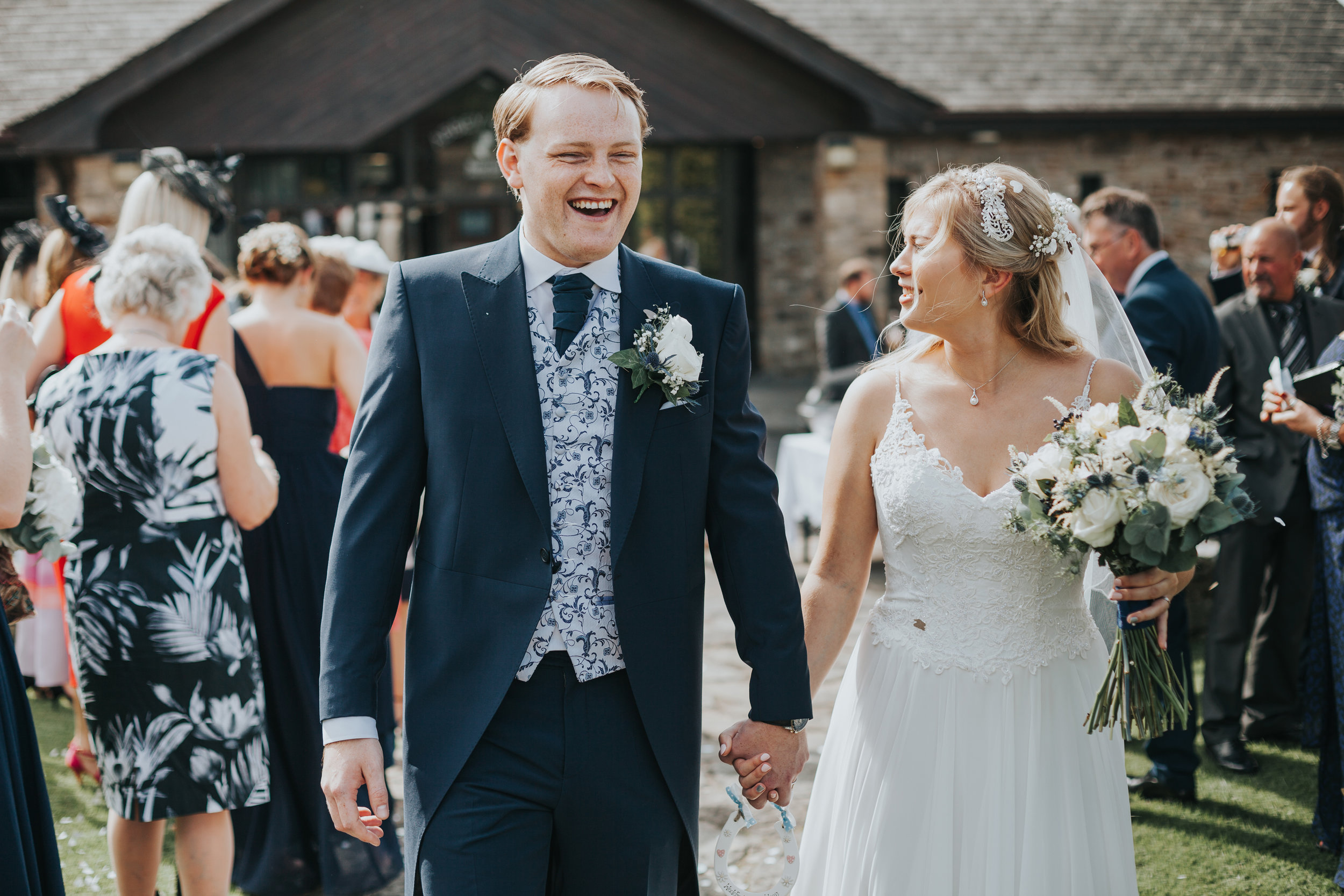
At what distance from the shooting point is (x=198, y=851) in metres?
3.66

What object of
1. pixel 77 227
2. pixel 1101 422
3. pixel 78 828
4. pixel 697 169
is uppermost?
pixel 697 169

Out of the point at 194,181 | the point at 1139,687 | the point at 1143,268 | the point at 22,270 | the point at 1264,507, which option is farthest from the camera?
the point at 22,270

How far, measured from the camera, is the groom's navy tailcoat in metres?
2.40

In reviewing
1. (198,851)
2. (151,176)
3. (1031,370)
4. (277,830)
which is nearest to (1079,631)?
(1031,370)

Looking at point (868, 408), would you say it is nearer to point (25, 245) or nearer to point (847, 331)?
Result: point (25, 245)

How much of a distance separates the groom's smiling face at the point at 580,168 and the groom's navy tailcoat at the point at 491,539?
13 centimetres

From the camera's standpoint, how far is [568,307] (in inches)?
98.9

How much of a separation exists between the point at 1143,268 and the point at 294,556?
12.1ft

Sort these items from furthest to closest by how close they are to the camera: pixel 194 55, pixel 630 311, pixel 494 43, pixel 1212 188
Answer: pixel 1212 188 < pixel 494 43 < pixel 194 55 < pixel 630 311

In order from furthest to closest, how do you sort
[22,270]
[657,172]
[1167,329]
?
1. [657,172]
2. [22,270]
3. [1167,329]

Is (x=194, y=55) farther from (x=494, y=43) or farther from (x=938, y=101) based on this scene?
(x=938, y=101)

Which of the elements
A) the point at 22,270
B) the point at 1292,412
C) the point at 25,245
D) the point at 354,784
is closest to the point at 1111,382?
the point at 1292,412

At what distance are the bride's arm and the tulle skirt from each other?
0.56 feet

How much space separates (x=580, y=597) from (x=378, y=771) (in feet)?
1.69
